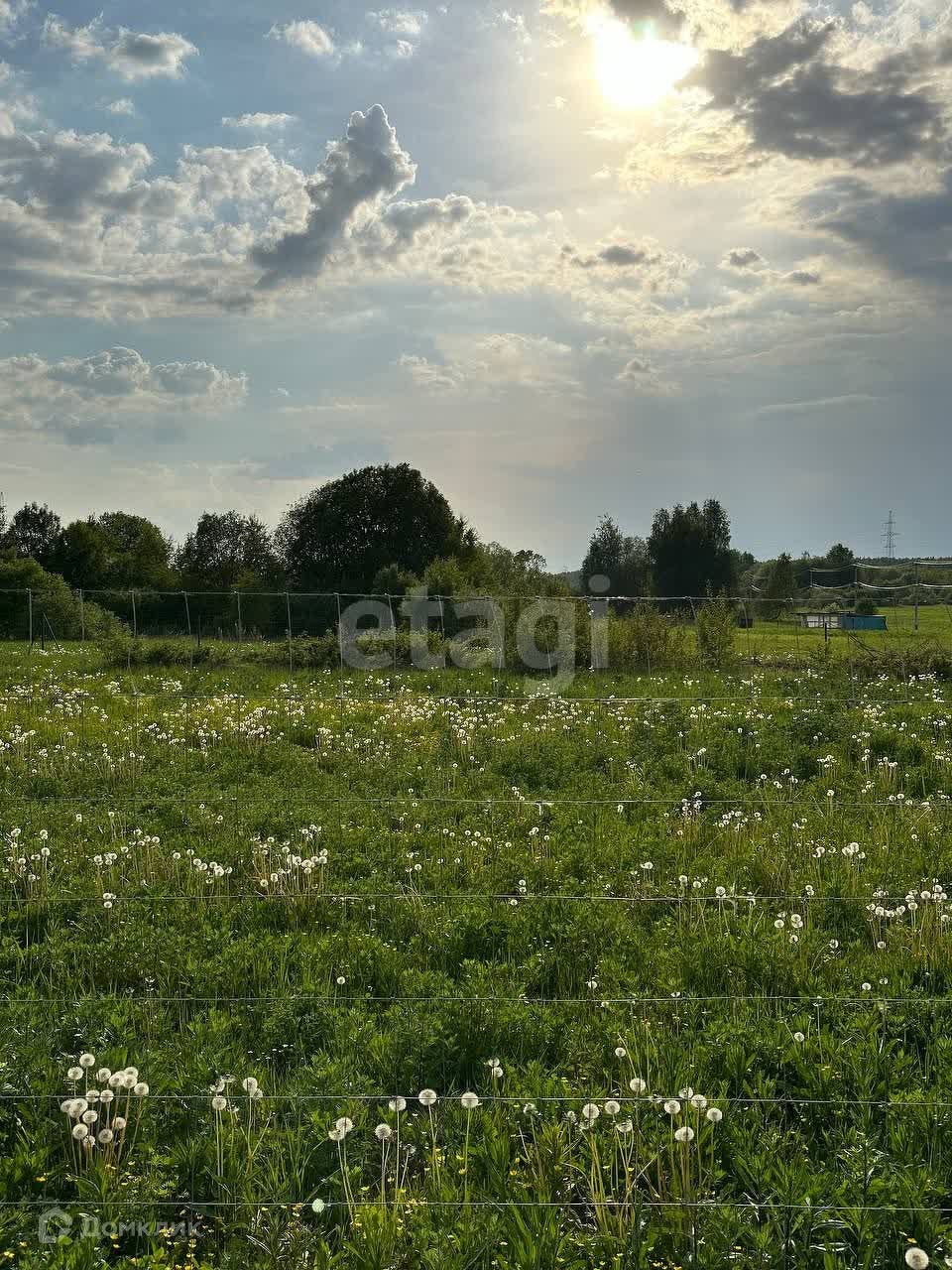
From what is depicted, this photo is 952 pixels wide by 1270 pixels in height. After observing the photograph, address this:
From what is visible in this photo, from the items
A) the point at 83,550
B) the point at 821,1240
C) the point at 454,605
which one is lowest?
the point at 821,1240

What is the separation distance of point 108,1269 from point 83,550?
224ft

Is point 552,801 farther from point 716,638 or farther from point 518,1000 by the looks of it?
point 716,638

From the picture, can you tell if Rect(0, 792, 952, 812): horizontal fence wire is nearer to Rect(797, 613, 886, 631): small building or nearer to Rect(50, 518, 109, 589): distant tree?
Rect(797, 613, 886, 631): small building

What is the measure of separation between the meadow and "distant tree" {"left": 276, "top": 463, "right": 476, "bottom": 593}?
4752 cm

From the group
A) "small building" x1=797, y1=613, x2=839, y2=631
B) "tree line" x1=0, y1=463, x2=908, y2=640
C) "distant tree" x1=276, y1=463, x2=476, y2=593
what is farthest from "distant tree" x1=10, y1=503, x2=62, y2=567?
"small building" x1=797, y1=613, x2=839, y2=631

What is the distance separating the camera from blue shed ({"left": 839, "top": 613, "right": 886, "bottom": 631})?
22.9m

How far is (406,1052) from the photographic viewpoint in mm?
4848

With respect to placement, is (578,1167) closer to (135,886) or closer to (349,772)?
(135,886)

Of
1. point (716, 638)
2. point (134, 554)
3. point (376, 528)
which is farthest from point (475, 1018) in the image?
point (134, 554)

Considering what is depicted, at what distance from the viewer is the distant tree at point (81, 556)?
65062 millimetres

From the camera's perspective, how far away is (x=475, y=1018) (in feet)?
16.6

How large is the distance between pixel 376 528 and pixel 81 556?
842 inches

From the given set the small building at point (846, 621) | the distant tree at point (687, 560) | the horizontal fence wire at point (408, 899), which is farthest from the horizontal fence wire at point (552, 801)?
the distant tree at point (687, 560)

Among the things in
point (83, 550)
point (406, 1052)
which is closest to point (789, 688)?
point (406, 1052)
